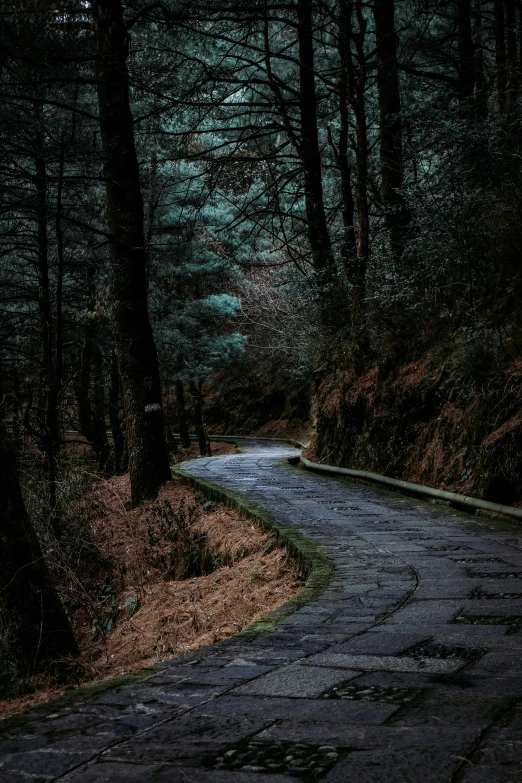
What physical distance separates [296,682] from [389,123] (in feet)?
38.1

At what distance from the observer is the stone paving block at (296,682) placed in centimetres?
278

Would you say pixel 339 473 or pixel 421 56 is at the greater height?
pixel 421 56

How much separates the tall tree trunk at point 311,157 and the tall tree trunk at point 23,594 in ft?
35.3

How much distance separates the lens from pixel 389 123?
12.9 meters

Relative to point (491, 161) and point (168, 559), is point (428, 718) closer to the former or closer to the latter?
point (168, 559)

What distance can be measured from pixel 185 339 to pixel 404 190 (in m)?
15.2

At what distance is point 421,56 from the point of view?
1778cm

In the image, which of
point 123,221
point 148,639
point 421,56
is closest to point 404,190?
point 123,221

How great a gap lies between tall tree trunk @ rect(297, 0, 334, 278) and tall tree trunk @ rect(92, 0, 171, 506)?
16.6ft

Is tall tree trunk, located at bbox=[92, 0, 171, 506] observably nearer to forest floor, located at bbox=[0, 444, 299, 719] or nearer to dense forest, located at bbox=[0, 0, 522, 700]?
dense forest, located at bbox=[0, 0, 522, 700]

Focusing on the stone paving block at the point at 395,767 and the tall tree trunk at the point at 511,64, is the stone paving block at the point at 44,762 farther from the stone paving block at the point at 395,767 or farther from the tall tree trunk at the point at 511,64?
the tall tree trunk at the point at 511,64

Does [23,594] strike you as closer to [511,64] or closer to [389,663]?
[389,663]

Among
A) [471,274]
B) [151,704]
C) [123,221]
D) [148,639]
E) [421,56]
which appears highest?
[421,56]

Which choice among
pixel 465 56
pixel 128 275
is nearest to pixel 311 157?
pixel 465 56
